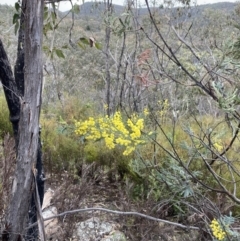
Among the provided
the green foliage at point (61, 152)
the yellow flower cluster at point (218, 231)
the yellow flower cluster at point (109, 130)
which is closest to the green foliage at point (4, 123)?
the green foliage at point (61, 152)

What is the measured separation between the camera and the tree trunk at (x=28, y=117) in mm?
842

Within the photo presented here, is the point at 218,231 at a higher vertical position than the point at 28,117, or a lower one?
lower

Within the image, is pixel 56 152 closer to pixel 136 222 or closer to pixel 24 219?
pixel 136 222

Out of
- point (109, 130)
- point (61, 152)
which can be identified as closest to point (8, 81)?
point (109, 130)

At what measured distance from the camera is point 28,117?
0.87 metres

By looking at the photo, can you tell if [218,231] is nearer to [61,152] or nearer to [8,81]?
[8,81]

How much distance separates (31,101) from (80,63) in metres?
12.3

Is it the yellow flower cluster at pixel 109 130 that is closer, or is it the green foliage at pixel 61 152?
the yellow flower cluster at pixel 109 130

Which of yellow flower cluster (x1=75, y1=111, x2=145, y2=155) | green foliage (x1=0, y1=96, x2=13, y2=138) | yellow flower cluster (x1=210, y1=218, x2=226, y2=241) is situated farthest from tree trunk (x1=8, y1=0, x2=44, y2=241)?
green foliage (x1=0, y1=96, x2=13, y2=138)

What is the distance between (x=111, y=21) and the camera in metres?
1.33

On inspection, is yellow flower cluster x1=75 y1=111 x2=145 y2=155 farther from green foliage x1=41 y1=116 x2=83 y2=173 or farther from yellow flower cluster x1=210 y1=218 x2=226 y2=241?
green foliage x1=41 y1=116 x2=83 y2=173

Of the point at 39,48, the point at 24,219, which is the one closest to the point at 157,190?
the point at 24,219

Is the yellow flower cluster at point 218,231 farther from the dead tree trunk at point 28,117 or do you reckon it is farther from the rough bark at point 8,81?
the rough bark at point 8,81

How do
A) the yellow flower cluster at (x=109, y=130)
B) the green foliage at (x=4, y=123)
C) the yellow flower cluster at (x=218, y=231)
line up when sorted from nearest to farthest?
1. the yellow flower cluster at (x=218, y=231)
2. the yellow flower cluster at (x=109, y=130)
3. the green foliage at (x=4, y=123)
